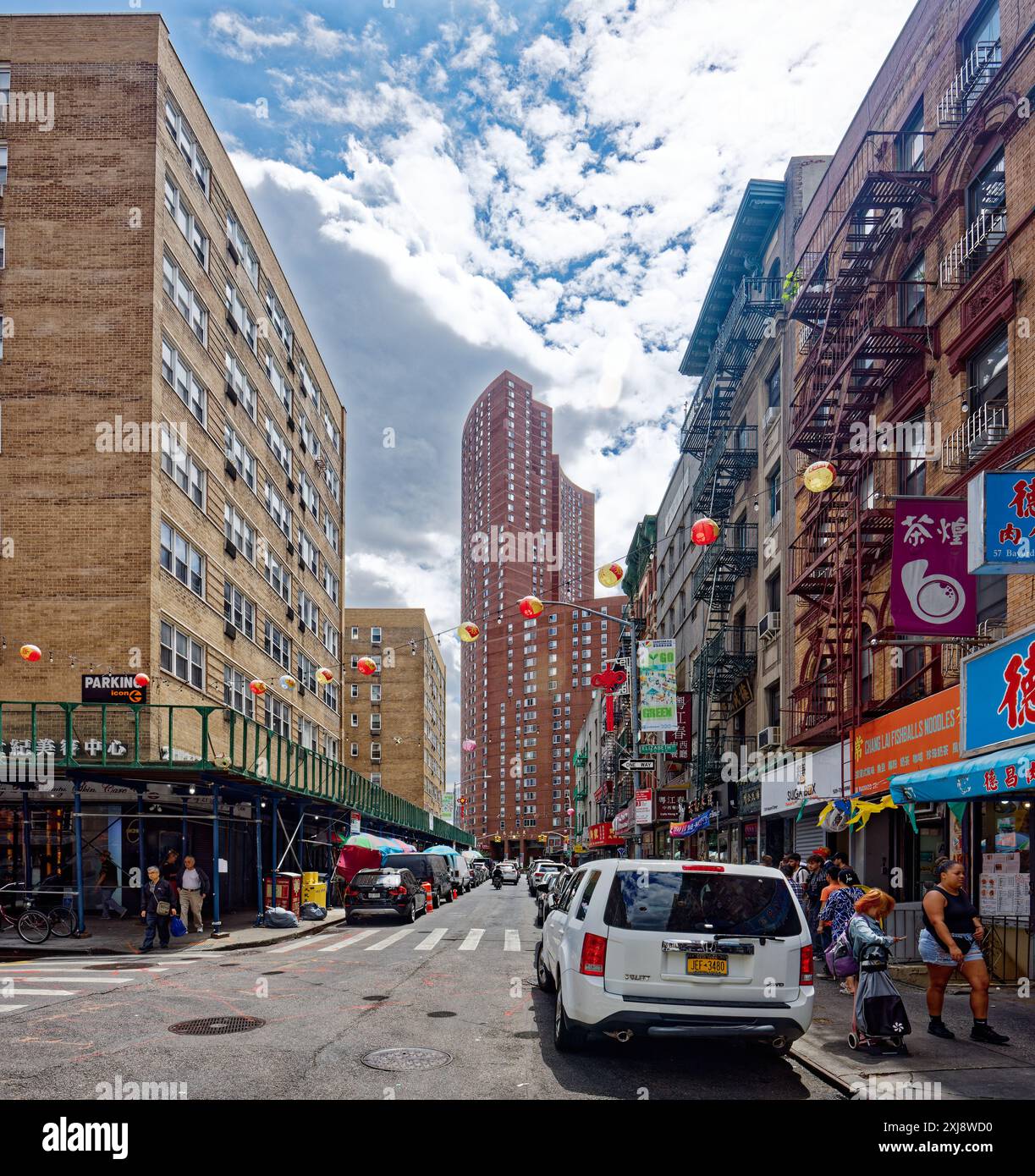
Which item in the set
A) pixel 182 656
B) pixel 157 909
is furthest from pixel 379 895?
pixel 157 909

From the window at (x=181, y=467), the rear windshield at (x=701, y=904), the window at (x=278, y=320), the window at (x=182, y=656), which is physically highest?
the window at (x=278, y=320)

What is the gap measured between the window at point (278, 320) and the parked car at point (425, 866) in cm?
2291

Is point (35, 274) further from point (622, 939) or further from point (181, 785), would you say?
point (622, 939)

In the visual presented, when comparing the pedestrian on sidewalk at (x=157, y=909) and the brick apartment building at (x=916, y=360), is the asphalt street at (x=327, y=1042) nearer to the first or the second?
the pedestrian on sidewalk at (x=157, y=909)

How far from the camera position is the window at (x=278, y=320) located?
143 ft

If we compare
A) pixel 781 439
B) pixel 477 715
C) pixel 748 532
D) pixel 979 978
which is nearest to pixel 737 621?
pixel 748 532

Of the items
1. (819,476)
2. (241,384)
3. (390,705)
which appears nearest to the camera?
(819,476)

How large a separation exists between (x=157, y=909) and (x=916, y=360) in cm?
1697

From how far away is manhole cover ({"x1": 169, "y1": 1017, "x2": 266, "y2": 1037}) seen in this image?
1013 centimetres

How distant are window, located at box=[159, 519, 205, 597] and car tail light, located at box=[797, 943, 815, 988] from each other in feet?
75.7

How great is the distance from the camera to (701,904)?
8.85 metres

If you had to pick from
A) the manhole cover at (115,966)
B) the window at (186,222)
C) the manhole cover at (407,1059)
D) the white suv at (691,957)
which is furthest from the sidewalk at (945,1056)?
the window at (186,222)

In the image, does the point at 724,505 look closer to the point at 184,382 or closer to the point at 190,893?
the point at 184,382
